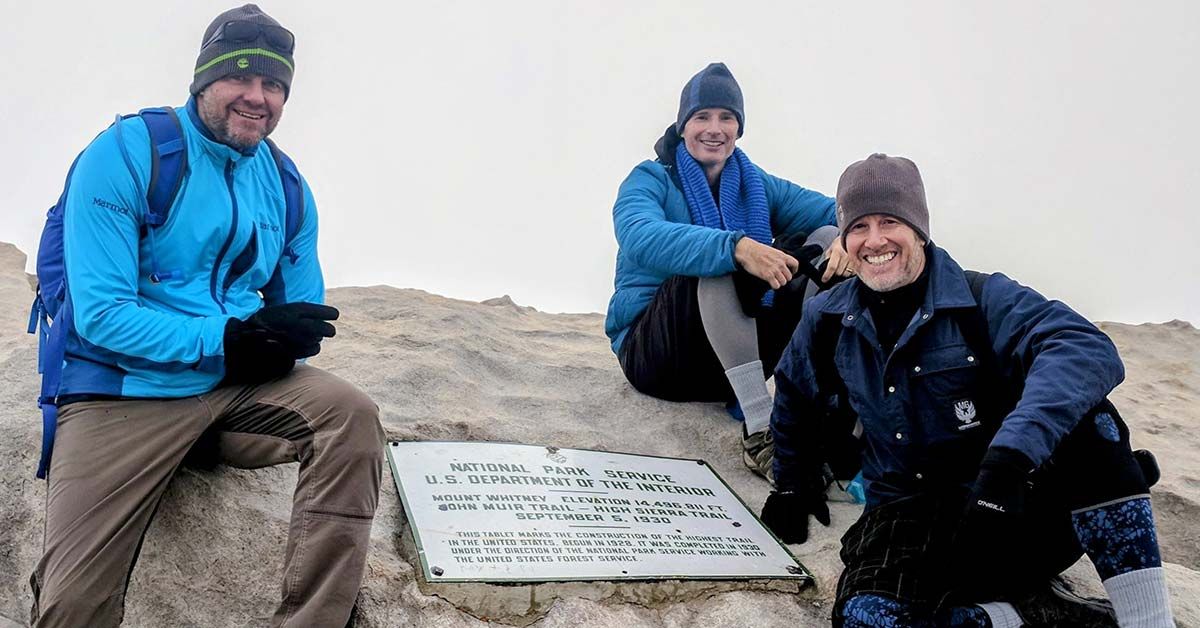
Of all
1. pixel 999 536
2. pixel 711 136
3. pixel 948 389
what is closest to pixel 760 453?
pixel 948 389

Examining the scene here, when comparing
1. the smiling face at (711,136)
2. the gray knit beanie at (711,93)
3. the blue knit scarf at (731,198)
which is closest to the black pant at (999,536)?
the blue knit scarf at (731,198)

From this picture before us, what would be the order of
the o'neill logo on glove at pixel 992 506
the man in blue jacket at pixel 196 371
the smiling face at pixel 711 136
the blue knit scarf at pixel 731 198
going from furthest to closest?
the smiling face at pixel 711 136 < the blue knit scarf at pixel 731 198 < the man in blue jacket at pixel 196 371 < the o'neill logo on glove at pixel 992 506

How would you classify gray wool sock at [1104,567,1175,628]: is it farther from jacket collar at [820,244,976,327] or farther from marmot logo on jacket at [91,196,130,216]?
marmot logo on jacket at [91,196,130,216]

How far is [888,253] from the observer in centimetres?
287

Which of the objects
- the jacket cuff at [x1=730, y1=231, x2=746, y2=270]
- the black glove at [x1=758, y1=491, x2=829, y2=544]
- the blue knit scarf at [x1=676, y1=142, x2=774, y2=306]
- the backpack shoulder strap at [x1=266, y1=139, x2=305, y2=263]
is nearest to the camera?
the backpack shoulder strap at [x1=266, y1=139, x2=305, y2=263]

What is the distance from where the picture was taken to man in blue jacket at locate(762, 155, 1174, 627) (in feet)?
7.70

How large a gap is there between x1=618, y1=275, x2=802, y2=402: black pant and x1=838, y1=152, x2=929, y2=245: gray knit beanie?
116 centimetres

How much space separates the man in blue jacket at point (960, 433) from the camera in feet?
7.70

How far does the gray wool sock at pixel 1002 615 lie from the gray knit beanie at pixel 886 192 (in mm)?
1114

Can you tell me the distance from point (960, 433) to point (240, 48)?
2.49 metres

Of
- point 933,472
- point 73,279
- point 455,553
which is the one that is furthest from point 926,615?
point 73,279

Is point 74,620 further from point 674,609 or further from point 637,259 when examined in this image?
point 637,259

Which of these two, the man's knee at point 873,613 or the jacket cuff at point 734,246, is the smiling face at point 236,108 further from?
the man's knee at point 873,613

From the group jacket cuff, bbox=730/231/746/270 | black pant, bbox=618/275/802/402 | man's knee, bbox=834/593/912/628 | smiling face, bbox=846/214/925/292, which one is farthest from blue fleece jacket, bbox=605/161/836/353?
man's knee, bbox=834/593/912/628
